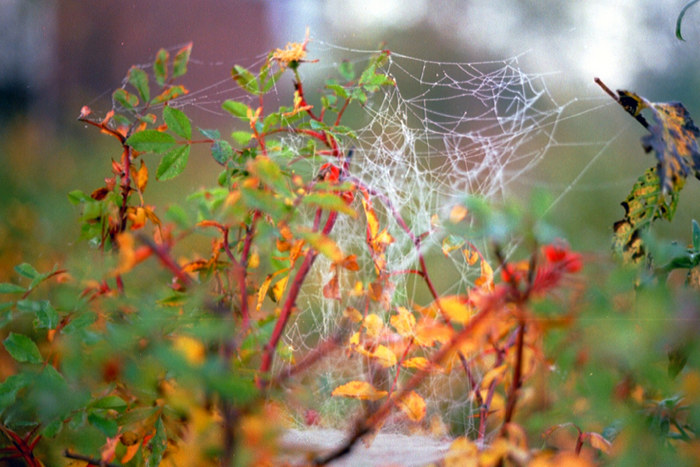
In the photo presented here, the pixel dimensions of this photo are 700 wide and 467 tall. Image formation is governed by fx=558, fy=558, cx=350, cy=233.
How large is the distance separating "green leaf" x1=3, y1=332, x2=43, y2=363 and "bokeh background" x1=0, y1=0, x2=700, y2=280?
34 cm

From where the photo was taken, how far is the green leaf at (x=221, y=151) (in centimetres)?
37

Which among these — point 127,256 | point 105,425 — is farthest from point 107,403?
point 127,256

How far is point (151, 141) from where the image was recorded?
367mm

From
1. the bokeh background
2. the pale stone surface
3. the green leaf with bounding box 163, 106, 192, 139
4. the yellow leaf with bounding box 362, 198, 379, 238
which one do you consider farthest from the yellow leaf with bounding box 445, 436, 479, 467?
the bokeh background

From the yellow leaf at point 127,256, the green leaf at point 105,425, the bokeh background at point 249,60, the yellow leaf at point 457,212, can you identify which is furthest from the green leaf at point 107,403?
the bokeh background at point 249,60

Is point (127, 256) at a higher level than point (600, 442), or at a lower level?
higher

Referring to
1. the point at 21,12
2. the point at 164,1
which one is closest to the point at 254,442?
the point at 164,1

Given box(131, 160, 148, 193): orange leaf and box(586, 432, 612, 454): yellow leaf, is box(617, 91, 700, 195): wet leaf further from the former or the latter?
box(131, 160, 148, 193): orange leaf

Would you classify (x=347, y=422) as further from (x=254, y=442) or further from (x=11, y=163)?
(x=11, y=163)

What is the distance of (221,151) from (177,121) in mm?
33

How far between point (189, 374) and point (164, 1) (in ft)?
2.55

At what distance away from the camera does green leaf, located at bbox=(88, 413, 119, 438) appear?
316 millimetres

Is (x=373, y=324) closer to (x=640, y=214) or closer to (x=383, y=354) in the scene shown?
(x=383, y=354)

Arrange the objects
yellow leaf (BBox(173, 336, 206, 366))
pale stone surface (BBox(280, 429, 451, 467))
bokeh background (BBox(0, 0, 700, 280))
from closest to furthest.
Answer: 1. yellow leaf (BBox(173, 336, 206, 366))
2. pale stone surface (BBox(280, 429, 451, 467))
3. bokeh background (BBox(0, 0, 700, 280))
